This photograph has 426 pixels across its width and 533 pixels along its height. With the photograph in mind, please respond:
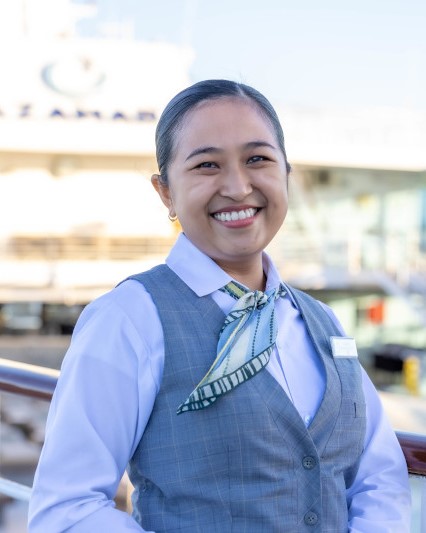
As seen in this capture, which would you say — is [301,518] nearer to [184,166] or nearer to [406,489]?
[406,489]

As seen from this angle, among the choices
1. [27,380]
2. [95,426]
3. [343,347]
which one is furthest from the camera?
[27,380]

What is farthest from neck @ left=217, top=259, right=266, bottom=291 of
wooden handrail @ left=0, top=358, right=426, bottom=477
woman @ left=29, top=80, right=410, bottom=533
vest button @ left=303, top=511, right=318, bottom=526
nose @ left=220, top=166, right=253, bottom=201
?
wooden handrail @ left=0, top=358, right=426, bottom=477

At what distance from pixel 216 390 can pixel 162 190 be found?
0.36 m

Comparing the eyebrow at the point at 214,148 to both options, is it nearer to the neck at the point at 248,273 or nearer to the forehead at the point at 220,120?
the forehead at the point at 220,120

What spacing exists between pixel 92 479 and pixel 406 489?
0.50m

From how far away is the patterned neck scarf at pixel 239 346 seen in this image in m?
0.94

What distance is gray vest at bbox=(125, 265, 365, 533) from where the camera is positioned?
37.3 inches

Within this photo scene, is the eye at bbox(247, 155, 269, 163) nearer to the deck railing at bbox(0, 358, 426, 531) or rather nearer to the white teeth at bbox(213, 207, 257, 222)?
the white teeth at bbox(213, 207, 257, 222)

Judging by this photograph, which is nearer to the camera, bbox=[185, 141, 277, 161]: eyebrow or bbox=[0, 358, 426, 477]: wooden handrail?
bbox=[185, 141, 277, 161]: eyebrow

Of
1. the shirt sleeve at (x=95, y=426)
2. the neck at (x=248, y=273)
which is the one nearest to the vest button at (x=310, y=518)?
the shirt sleeve at (x=95, y=426)

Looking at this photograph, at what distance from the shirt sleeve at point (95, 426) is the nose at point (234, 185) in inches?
9.1

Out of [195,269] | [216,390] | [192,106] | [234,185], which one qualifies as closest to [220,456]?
[216,390]

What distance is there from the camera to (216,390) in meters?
0.94

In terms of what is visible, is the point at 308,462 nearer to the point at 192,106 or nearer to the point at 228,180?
→ the point at 228,180
